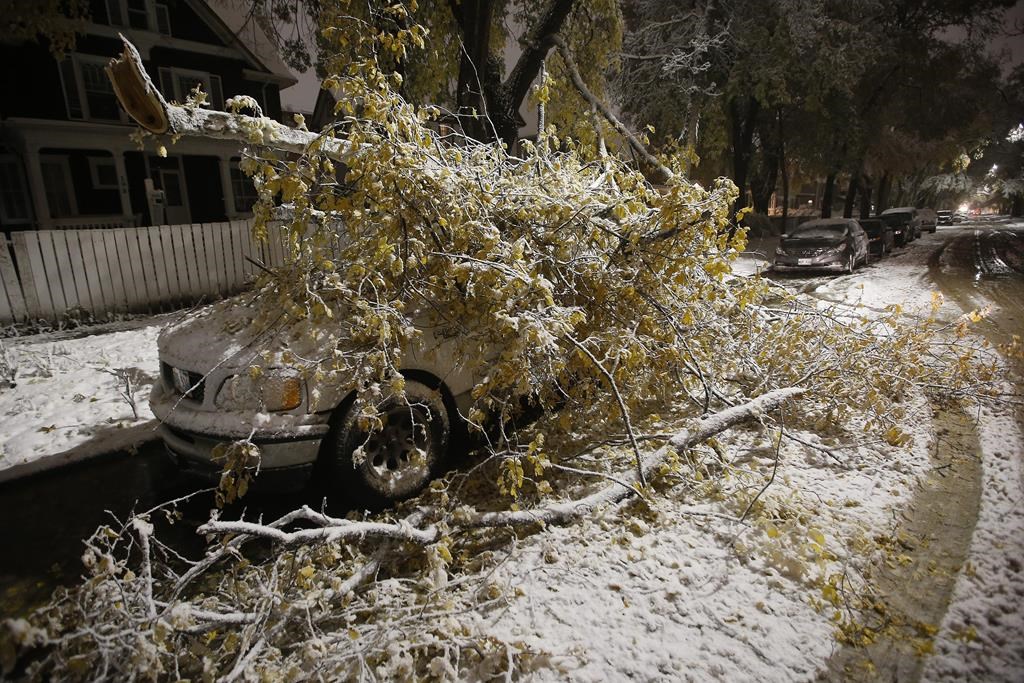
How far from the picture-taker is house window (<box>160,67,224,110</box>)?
17938 mm

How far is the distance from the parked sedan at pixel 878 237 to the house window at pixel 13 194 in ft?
91.1

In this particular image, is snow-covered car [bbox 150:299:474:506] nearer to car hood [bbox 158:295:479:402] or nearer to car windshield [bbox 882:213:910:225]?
car hood [bbox 158:295:479:402]

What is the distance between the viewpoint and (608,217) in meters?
4.35

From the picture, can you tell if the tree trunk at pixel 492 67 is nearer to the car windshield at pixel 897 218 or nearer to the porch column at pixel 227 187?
the porch column at pixel 227 187

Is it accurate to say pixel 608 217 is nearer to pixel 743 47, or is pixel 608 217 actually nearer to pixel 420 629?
pixel 420 629

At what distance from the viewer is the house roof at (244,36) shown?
17797 mm

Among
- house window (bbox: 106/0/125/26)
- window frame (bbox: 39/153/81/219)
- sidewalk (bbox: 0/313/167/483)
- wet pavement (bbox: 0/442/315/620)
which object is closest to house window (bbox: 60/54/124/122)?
house window (bbox: 106/0/125/26)

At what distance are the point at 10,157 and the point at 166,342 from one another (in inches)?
747

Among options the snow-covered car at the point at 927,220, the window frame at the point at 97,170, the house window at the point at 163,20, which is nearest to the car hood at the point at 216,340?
the window frame at the point at 97,170

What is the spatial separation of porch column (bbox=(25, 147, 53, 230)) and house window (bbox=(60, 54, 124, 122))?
70.6 inches

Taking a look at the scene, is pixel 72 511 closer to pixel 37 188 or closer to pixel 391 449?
pixel 391 449

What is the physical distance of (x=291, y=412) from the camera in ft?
10.4

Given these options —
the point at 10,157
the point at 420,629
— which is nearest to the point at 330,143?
the point at 420,629

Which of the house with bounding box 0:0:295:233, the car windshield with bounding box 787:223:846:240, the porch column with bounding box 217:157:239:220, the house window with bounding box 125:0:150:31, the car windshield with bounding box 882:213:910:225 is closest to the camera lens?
the car windshield with bounding box 787:223:846:240
